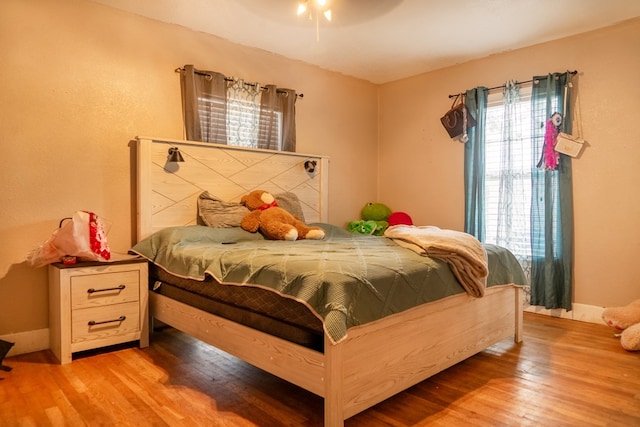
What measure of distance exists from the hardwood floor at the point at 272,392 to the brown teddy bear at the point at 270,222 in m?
0.92

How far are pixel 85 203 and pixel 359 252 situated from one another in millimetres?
1957

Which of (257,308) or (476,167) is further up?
(476,167)

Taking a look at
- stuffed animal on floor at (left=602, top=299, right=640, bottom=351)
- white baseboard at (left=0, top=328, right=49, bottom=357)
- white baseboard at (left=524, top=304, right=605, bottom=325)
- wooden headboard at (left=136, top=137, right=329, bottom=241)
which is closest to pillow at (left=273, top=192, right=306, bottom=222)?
wooden headboard at (left=136, top=137, right=329, bottom=241)

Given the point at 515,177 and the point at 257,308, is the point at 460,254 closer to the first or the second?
the point at 257,308

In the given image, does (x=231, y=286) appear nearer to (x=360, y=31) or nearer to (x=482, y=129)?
(x=360, y=31)

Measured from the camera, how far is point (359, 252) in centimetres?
231

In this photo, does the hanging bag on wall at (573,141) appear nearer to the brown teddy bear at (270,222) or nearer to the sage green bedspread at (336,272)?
the sage green bedspread at (336,272)

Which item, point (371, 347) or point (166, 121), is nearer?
point (371, 347)

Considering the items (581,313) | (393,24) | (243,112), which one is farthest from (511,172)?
(243,112)

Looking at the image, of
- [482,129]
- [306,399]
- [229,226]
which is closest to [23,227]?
[229,226]

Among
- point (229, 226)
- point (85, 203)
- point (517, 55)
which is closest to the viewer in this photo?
point (85, 203)

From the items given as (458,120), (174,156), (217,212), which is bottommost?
(217,212)

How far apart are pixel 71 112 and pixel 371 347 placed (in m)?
2.51

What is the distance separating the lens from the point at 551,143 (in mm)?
3553
